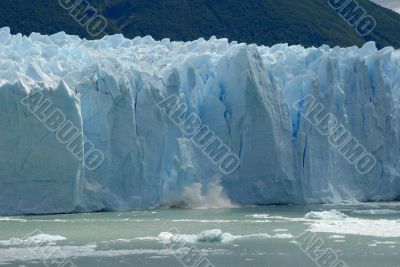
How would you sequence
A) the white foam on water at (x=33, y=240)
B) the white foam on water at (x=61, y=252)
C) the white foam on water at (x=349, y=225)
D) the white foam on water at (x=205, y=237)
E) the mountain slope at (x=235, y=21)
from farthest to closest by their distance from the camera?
1. the mountain slope at (x=235, y=21)
2. the white foam on water at (x=349, y=225)
3. the white foam on water at (x=205, y=237)
4. the white foam on water at (x=33, y=240)
5. the white foam on water at (x=61, y=252)

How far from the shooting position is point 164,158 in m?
20.6

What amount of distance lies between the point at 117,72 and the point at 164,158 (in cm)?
195

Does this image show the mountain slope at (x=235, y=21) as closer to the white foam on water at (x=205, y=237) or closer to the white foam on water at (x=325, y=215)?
the white foam on water at (x=325, y=215)

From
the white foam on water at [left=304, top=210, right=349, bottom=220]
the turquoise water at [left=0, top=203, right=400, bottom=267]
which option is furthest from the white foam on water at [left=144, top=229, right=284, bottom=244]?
the white foam on water at [left=304, top=210, right=349, bottom=220]

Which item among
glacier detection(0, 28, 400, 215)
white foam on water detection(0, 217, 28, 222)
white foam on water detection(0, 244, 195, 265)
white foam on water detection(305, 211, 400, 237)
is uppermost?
glacier detection(0, 28, 400, 215)

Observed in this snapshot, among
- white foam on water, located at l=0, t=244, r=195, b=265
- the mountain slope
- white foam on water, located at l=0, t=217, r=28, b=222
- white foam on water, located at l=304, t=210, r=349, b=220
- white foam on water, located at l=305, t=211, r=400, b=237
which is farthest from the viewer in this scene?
the mountain slope

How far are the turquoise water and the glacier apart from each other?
839mm

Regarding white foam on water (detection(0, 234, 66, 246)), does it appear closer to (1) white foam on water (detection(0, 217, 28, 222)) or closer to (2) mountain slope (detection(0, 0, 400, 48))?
(1) white foam on water (detection(0, 217, 28, 222))

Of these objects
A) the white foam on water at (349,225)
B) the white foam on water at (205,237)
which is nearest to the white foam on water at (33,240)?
the white foam on water at (205,237)

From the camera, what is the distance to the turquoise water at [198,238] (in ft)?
45.4

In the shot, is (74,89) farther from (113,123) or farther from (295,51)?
(295,51)

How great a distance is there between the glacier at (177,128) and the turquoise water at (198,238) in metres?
0.84

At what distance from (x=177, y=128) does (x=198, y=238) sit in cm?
572

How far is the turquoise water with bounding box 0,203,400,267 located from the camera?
13.8 meters
